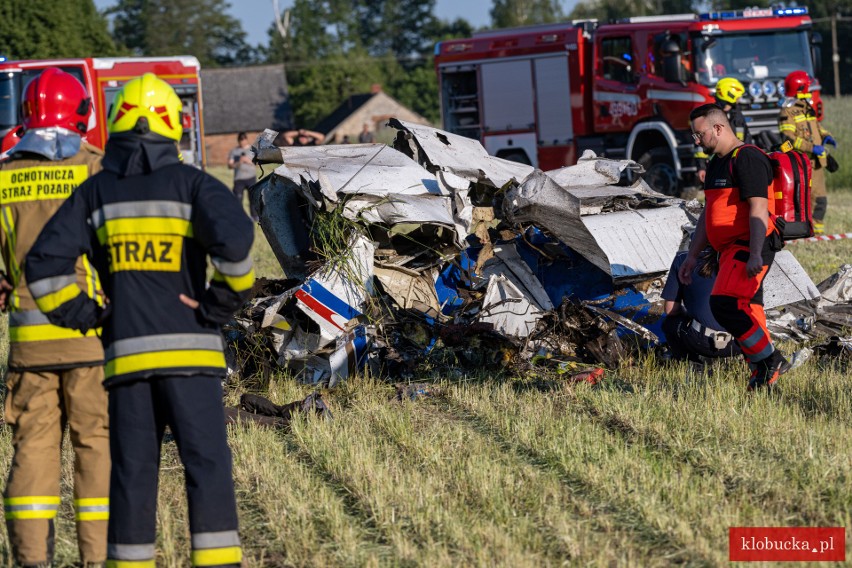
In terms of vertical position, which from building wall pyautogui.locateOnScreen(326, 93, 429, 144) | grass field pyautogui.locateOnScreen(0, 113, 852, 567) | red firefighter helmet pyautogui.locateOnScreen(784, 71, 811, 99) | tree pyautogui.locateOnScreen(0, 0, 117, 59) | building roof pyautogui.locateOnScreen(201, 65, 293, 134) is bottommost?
grass field pyautogui.locateOnScreen(0, 113, 852, 567)

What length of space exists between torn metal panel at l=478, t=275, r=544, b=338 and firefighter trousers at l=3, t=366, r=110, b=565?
11.2 ft

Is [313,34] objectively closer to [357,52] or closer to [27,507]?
[357,52]

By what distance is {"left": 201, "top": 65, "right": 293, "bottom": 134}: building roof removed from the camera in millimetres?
70938

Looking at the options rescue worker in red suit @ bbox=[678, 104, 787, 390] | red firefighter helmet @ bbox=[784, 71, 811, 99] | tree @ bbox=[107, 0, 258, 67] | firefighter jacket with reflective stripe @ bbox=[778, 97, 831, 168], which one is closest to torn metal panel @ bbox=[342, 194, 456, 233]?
rescue worker in red suit @ bbox=[678, 104, 787, 390]

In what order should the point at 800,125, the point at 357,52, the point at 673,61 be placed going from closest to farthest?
the point at 800,125 < the point at 673,61 < the point at 357,52

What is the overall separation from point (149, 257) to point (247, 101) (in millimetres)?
70059

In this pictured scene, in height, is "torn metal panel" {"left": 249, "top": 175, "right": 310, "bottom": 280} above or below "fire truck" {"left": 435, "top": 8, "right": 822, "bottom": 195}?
below

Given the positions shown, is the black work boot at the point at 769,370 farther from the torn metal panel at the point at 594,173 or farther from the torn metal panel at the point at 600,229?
the torn metal panel at the point at 594,173

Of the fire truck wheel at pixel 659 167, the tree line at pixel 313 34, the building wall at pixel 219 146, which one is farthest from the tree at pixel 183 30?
the fire truck wheel at pixel 659 167

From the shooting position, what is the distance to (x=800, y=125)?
38.8 feet

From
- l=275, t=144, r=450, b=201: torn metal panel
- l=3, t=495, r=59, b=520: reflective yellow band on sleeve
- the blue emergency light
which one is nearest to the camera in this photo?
l=3, t=495, r=59, b=520: reflective yellow band on sleeve

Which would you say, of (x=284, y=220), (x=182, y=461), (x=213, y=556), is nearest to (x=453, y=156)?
(x=284, y=220)

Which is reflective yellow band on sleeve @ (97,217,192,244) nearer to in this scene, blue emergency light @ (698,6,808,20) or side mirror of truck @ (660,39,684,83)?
side mirror of truck @ (660,39,684,83)

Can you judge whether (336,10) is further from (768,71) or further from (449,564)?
(449,564)
